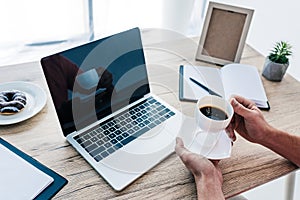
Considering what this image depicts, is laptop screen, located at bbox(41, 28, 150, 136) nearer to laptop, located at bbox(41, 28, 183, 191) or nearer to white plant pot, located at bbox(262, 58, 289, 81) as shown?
laptop, located at bbox(41, 28, 183, 191)

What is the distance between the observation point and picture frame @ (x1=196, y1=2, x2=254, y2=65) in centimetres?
115

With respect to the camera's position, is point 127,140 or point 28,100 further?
point 28,100

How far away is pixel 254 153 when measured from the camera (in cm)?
85

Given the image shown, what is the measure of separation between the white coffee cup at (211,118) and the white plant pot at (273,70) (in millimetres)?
402

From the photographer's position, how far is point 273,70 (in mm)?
1118

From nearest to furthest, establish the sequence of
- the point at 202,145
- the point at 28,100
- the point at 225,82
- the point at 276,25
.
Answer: the point at 202,145, the point at 28,100, the point at 225,82, the point at 276,25

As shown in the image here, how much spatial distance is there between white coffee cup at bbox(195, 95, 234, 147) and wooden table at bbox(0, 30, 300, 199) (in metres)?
0.07

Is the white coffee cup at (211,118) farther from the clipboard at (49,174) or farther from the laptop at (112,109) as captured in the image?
the clipboard at (49,174)

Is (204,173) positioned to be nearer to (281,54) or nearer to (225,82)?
(225,82)

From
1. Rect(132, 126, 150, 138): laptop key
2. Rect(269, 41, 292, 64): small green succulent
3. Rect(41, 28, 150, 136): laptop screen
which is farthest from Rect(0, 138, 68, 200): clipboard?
Rect(269, 41, 292, 64): small green succulent

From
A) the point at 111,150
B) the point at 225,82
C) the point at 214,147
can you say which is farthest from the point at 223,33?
the point at 111,150

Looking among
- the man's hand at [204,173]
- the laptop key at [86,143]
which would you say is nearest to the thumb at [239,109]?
the man's hand at [204,173]

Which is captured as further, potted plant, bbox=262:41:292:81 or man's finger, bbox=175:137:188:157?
potted plant, bbox=262:41:292:81

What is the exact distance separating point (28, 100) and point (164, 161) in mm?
452
